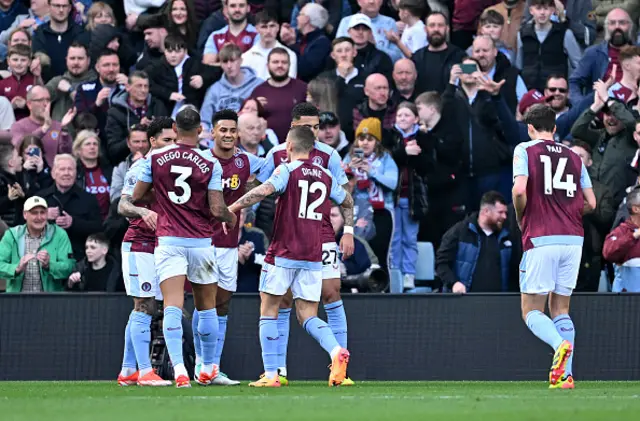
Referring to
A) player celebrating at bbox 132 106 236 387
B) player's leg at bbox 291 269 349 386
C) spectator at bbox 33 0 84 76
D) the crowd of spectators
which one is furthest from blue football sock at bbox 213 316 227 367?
spectator at bbox 33 0 84 76

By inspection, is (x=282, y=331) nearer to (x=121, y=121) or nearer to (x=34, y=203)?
(x=34, y=203)

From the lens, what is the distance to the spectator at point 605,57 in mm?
18078

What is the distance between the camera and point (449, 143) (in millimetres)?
17359

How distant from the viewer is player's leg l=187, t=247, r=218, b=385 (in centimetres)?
1202

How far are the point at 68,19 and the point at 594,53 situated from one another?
7.63 meters

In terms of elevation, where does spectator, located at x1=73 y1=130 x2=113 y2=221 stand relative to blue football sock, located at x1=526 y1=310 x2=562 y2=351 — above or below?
above

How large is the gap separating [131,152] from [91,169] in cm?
75

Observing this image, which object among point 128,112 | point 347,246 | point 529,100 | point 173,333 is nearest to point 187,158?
point 173,333

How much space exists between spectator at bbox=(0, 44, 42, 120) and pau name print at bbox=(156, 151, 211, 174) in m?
7.79

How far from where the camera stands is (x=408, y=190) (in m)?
17.1

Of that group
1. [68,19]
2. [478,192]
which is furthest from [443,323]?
[68,19]

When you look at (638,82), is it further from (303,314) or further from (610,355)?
(303,314)

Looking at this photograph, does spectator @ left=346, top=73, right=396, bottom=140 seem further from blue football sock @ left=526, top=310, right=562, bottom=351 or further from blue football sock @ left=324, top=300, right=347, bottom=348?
blue football sock @ left=526, top=310, right=562, bottom=351

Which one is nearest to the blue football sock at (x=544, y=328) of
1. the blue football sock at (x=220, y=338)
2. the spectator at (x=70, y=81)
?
the blue football sock at (x=220, y=338)
